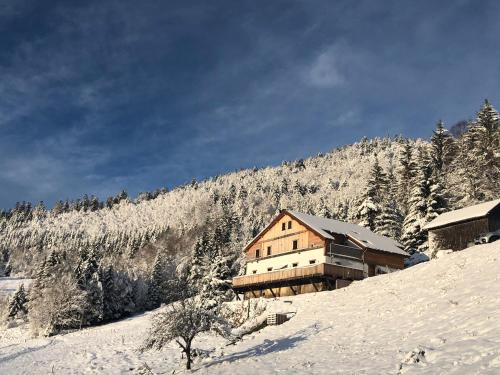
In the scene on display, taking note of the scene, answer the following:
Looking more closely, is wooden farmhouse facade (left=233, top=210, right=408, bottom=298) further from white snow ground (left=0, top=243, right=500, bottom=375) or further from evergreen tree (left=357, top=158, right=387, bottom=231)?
evergreen tree (left=357, top=158, right=387, bottom=231)

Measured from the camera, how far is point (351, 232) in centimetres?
5756

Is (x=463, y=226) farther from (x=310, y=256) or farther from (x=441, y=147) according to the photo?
(x=441, y=147)

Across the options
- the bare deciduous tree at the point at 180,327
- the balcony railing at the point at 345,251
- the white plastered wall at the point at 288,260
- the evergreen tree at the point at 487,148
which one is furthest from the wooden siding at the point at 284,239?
the evergreen tree at the point at 487,148

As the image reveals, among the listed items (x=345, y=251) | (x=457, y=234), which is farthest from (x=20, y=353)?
(x=457, y=234)

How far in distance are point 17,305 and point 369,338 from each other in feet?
330

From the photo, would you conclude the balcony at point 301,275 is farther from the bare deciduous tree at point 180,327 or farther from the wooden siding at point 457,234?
the bare deciduous tree at point 180,327

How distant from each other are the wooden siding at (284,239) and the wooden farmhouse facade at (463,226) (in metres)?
11.7

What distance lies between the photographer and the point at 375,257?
56.0 meters

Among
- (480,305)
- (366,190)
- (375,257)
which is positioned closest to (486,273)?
(480,305)

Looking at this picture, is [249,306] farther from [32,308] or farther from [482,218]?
[32,308]

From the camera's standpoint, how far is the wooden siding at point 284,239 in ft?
181

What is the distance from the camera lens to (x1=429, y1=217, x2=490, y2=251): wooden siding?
4778 centimetres

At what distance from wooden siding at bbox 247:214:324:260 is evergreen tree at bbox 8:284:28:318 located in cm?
6644

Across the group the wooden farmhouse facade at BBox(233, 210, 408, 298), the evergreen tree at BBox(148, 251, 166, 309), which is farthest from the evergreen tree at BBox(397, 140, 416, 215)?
the evergreen tree at BBox(148, 251, 166, 309)
